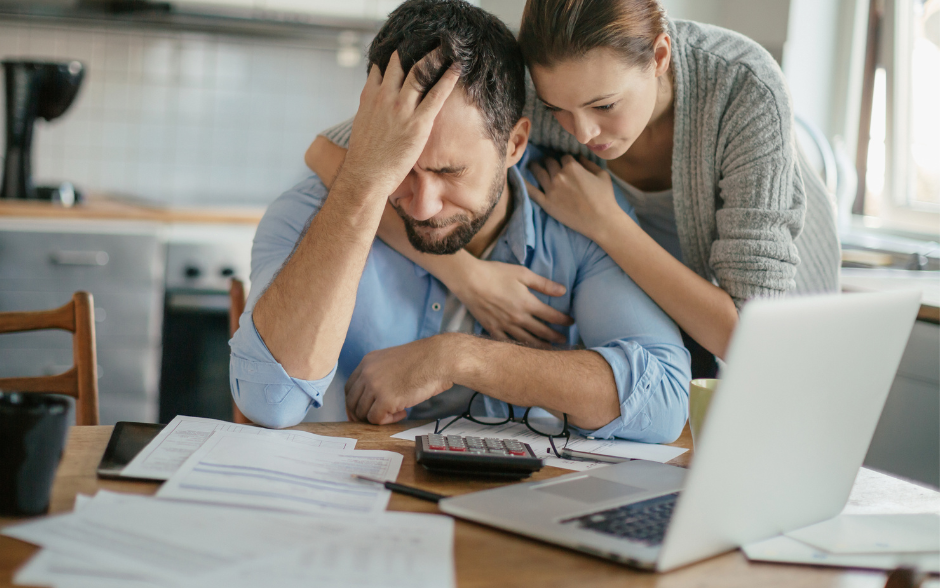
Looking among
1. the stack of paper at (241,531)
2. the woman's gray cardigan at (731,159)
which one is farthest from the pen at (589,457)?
the woman's gray cardigan at (731,159)

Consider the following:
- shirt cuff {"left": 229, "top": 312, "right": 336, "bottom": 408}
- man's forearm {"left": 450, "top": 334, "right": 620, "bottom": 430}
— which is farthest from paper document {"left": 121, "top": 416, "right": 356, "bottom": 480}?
man's forearm {"left": 450, "top": 334, "right": 620, "bottom": 430}

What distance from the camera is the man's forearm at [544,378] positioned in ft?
3.54

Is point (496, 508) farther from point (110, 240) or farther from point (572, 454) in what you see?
point (110, 240)

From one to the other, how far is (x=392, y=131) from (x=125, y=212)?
5.59 feet

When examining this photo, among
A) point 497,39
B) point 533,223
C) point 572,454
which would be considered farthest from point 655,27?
point 572,454

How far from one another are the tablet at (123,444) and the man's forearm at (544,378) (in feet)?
1.28

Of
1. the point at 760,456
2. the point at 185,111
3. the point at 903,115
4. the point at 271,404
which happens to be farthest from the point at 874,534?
the point at 185,111

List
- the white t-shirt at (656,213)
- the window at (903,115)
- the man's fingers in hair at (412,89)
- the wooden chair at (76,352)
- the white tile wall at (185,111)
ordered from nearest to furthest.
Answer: the man's fingers in hair at (412,89) → the wooden chair at (76,352) → the white t-shirt at (656,213) → the window at (903,115) → the white tile wall at (185,111)

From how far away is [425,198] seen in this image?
4.19 feet

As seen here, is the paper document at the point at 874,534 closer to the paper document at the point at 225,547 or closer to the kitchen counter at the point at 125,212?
the paper document at the point at 225,547

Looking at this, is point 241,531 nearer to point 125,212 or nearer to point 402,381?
point 402,381

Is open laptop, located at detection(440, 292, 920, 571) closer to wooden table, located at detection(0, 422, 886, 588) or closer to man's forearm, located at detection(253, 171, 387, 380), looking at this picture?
wooden table, located at detection(0, 422, 886, 588)

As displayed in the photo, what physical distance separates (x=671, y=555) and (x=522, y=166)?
1.01m

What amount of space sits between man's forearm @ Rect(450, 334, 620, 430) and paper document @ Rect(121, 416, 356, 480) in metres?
0.21
